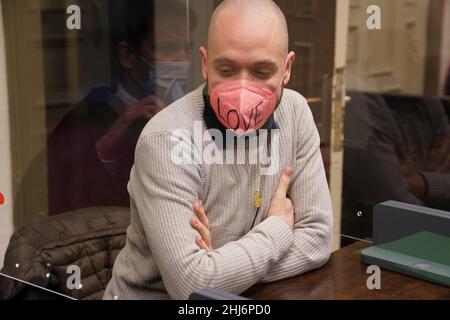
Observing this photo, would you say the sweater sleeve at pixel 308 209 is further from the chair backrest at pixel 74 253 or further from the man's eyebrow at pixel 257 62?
the chair backrest at pixel 74 253

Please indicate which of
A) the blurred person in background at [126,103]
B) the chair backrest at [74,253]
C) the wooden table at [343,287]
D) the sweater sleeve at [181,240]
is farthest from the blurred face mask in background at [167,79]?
the wooden table at [343,287]

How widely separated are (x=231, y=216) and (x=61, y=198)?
1.02 metres

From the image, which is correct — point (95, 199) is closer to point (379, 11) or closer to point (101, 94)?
point (101, 94)

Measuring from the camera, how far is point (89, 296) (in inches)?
74.1

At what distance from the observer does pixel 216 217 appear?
1437 mm

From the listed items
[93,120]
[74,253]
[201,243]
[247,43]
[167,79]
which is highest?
[247,43]

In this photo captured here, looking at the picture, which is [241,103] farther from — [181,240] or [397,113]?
[397,113]

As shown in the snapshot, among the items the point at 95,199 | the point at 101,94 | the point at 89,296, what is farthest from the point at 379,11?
the point at 89,296

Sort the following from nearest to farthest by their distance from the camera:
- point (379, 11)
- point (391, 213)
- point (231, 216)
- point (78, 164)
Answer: point (231, 216) → point (391, 213) → point (379, 11) → point (78, 164)

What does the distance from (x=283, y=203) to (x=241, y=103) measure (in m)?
0.23

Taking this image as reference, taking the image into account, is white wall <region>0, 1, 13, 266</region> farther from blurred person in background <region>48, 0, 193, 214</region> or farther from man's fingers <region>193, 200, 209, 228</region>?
man's fingers <region>193, 200, 209, 228</region>

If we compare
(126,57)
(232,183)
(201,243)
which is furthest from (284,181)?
(126,57)

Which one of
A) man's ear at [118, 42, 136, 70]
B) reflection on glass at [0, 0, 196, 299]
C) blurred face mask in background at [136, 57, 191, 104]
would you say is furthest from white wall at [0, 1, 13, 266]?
blurred face mask in background at [136, 57, 191, 104]

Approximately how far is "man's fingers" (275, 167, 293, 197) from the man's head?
18 cm
